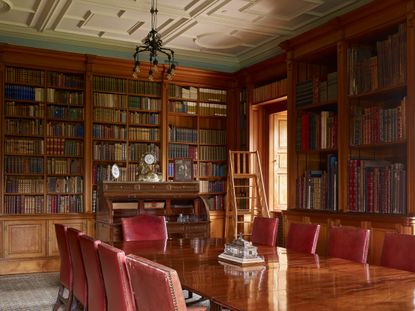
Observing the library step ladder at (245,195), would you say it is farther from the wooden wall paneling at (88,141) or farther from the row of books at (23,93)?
the row of books at (23,93)

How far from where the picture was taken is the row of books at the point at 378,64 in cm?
457

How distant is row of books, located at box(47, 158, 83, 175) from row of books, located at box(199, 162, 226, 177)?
1.89 m

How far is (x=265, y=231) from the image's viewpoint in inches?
175

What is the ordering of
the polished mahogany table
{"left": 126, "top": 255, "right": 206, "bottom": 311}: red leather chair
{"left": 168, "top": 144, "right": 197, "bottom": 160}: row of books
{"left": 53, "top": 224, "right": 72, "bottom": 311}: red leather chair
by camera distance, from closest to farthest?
{"left": 126, "top": 255, "right": 206, "bottom": 311}: red leather chair, the polished mahogany table, {"left": 53, "top": 224, "right": 72, "bottom": 311}: red leather chair, {"left": 168, "top": 144, "right": 197, "bottom": 160}: row of books

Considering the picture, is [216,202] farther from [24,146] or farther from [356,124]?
[356,124]

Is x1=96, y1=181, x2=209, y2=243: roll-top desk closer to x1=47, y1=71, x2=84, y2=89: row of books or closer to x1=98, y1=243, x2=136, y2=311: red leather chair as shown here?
x1=47, y1=71, x2=84, y2=89: row of books

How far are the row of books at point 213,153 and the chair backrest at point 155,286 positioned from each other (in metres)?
5.71

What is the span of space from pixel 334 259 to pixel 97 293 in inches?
60.6

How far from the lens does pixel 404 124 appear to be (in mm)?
4504

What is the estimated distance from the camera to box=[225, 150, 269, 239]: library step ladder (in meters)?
6.91

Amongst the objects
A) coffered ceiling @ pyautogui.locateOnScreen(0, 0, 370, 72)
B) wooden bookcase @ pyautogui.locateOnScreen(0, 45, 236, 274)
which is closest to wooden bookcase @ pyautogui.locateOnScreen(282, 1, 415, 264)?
coffered ceiling @ pyautogui.locateOnScreen(0, 0, 370, 72)

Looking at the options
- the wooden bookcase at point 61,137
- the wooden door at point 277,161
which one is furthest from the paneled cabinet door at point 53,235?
the wooden door at point 277,161

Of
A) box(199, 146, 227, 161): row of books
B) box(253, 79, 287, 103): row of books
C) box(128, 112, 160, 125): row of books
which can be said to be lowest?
box(199, 146, 227, 161): row of books

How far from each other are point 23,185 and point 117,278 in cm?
468
